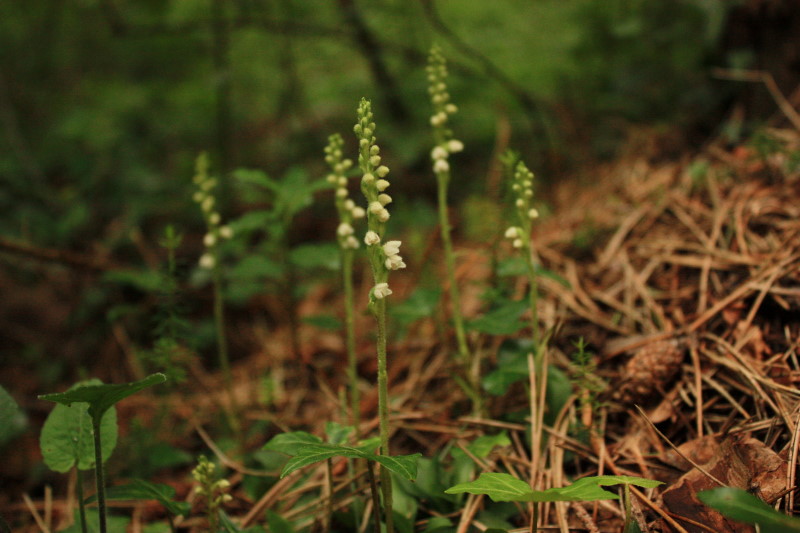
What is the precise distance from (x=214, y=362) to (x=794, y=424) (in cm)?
300

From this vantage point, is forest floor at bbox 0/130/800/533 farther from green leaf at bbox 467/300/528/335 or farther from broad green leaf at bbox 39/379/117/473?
broad green leaf at bbox 39/379/117/473

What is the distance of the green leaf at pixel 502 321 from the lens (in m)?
2.07

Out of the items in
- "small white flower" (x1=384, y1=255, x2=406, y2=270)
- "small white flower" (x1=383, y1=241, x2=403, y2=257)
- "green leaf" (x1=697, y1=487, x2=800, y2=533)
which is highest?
"small white flower" (x1=383, y1=241, x2=403, y2=257)

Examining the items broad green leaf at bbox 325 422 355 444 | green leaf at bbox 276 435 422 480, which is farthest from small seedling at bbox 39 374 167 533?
broad green leaf at bbox 325 422 355 444

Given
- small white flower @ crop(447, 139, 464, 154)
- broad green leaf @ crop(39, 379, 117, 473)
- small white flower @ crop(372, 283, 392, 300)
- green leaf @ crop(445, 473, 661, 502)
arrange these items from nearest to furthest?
green leaf @ crop(445, 473, 661, 502)
small white flower @ crop(372, 283, 392, 300)
broad green leaf @ crop(39, 379, 117, 473)
small white flower @ crop(447, 139, 464, 154)

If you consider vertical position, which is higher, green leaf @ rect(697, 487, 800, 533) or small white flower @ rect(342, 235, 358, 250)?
small white flower @ rect(342, 235, 358, 250)

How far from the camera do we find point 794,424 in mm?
1596

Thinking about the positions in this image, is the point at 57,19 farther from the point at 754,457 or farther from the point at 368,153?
the point at 754,457

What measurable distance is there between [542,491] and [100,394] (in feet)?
3.87

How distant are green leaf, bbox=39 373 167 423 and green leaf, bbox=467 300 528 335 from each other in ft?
3.73

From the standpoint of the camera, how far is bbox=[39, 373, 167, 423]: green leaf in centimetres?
143

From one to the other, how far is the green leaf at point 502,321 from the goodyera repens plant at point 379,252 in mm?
605

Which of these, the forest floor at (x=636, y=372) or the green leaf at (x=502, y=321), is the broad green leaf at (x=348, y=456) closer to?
the forest floor at (x=636, y=372)

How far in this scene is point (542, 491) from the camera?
1.36 metres
